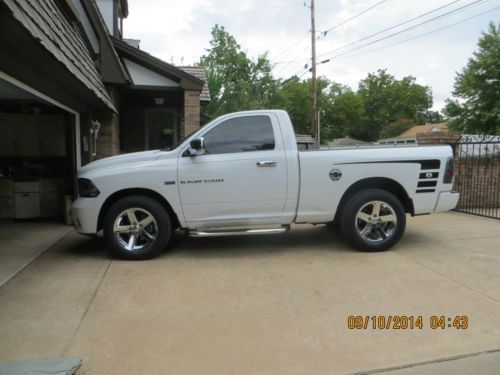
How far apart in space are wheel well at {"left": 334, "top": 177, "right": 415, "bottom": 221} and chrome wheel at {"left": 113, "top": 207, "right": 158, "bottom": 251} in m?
2.59

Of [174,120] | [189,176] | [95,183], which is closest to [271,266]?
[189,176]

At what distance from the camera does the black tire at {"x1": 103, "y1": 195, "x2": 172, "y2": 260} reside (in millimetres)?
5277

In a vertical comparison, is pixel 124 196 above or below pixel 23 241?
above

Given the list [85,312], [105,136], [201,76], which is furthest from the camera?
[201,76]

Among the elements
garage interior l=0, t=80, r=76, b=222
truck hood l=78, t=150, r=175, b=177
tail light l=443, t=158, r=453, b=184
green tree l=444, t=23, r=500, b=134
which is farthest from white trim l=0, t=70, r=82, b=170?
green tree l=444, t=23, r=500, b=134

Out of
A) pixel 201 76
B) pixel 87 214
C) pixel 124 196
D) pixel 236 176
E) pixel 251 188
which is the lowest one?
pixel 87 214

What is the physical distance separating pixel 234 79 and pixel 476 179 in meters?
22.6

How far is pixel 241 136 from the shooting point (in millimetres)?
5582

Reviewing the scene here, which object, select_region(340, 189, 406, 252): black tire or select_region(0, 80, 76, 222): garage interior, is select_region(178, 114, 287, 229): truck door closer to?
select_region(340, 189, 406, 252): black tire

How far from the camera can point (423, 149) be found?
5754mm

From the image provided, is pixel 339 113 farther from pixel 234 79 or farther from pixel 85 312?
pixel 85 312

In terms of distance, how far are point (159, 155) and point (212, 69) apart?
26.3m

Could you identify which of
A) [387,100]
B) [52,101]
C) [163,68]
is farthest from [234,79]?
[387,100]

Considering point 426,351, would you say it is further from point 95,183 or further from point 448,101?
point 448,101
